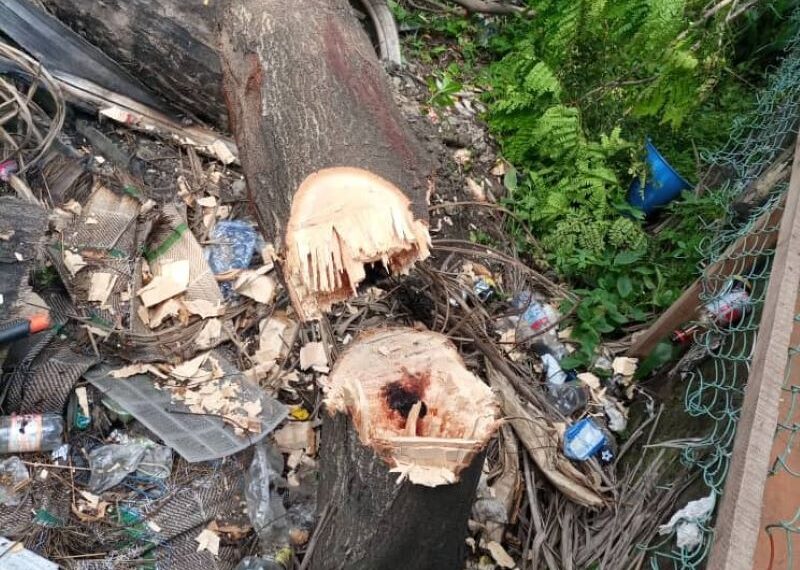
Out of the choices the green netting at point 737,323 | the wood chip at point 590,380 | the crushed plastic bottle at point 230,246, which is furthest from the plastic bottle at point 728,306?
the crushed plastic bottle at point 230,246

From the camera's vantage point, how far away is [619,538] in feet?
7.13

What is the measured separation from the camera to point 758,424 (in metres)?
1.47

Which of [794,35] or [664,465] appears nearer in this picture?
[664,465]

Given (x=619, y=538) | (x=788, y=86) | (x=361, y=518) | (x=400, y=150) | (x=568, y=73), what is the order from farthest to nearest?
(x=568, y=73) < (x=788, y=86) < (x=619, y=538) < (x=400, y=150) < (x=361, y=518)

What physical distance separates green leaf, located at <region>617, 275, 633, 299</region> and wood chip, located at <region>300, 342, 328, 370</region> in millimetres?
1382

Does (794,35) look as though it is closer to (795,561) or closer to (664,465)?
(664,465)

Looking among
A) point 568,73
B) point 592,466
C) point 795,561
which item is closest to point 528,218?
Answer: point 568,73

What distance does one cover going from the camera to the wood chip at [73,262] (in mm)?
2430

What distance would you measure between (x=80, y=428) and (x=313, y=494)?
0.91 m

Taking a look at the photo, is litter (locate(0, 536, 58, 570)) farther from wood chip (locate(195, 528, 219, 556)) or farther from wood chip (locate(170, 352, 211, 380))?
wood chip (locate(170, 352, 211, 380))

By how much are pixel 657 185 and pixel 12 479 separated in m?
3.03

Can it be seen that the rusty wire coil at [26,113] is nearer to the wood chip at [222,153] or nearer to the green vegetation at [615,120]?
the wood chip at [222,153]

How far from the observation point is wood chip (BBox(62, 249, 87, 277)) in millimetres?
2430

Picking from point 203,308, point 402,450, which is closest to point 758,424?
point 402,450
